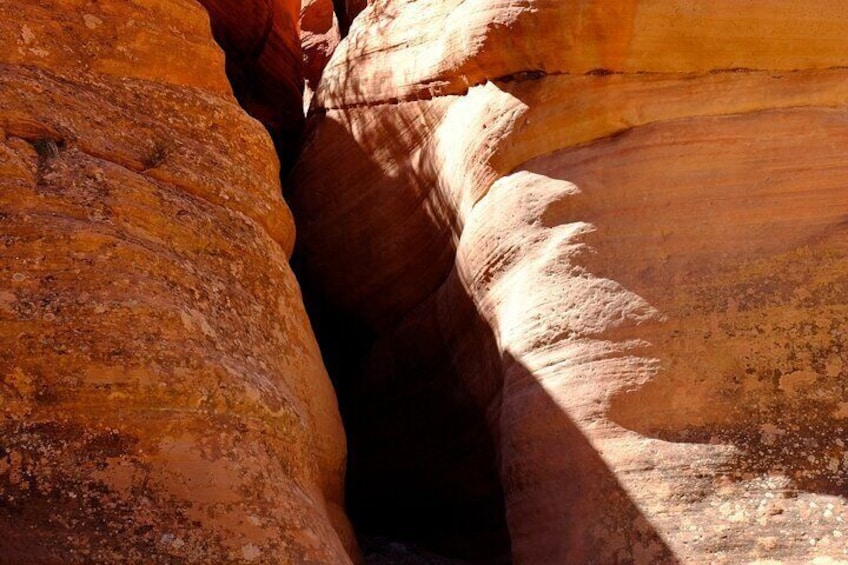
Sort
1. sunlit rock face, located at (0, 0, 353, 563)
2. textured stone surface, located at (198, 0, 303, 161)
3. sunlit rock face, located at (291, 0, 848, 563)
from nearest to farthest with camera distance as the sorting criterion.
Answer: sunlit rock face, located at (0, 0, 353, 563)
sunlit rock face, located at (291, 0, 848, 563)
textured stone surface, located at (198, 0, 303, 161)

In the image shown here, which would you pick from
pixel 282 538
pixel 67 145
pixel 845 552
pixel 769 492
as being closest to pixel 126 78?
pixel 67 145

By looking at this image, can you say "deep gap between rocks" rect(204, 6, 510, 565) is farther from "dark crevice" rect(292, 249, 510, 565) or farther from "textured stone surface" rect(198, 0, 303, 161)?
"textured stone surface" rect(198, 0, 303, 161)

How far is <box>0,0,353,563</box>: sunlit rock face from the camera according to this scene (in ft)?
12.0

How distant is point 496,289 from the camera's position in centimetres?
605

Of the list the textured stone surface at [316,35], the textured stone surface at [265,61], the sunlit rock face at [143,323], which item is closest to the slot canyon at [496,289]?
the sunlit rock face at [143,323]

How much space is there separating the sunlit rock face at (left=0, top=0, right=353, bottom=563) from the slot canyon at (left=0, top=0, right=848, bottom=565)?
13 millimetres

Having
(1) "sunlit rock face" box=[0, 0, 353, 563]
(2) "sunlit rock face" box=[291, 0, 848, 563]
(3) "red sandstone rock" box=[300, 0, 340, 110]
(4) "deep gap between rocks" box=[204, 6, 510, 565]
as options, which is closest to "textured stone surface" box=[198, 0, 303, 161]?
(3) "red sandstone rock" box=[300, 0, 340, 110]

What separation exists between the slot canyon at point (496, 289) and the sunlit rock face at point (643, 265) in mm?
15

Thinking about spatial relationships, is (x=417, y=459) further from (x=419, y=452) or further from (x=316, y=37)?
(x=316, y=37)

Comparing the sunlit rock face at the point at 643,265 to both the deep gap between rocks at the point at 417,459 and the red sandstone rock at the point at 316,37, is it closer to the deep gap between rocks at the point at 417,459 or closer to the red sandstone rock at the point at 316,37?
the deep gap between rocks at the point at 417,459

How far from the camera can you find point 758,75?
566 centimetres

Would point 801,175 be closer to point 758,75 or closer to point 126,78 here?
point 758,75

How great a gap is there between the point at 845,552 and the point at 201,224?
10.4ft

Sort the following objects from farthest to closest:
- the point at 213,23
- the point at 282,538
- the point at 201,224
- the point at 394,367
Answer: the point at 213,23, the point at 394,367, the point at 201,224, the point at 282,538
